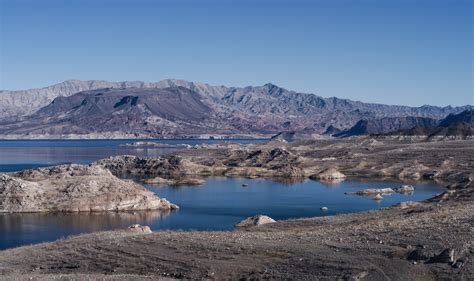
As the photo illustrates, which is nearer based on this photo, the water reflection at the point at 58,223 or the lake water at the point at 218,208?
the water reflection at the point at 58,223

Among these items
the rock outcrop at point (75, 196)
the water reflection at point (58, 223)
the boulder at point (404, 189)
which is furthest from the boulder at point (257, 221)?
the boulder at point (404, 189)

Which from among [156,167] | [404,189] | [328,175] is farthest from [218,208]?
[156,167]


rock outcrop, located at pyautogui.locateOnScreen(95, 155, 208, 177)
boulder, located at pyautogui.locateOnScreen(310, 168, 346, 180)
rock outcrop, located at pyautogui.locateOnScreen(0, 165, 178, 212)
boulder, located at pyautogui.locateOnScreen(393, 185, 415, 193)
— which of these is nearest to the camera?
rock outcrop, located at pyautogui.locateOnScreen(0, 165, 178, 212)

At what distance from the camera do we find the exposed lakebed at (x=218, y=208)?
52094 mm

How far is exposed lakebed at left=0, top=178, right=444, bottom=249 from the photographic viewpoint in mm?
52094

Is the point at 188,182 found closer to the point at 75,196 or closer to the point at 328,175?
the point at 328,175

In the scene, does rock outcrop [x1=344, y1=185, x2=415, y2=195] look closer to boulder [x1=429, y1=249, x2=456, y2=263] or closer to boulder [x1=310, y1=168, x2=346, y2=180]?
boulder [x1=310, y1=168, x2=346, y2=180]

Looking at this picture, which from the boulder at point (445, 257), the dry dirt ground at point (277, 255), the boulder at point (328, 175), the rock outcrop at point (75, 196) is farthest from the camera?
the boulder at point (328, 175)

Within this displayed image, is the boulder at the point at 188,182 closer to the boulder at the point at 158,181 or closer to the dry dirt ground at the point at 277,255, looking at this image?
the boulder at the point at 158,181

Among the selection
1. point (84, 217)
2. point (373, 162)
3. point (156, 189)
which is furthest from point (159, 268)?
point (373, 162)

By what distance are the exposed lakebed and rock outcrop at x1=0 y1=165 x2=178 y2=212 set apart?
1660 mm

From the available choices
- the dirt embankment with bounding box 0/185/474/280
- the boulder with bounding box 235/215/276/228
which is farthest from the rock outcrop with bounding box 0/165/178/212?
the dirt embankment with bounding box 0/185/474/280

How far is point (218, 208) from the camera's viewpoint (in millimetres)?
66812

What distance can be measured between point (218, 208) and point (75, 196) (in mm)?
14577
